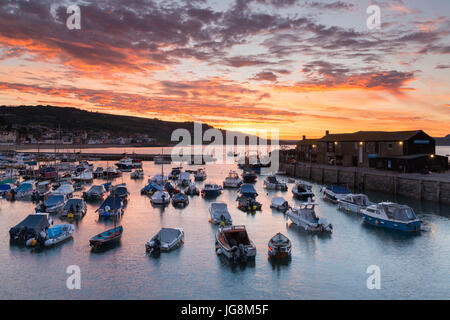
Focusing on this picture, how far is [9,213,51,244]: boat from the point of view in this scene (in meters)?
28.8

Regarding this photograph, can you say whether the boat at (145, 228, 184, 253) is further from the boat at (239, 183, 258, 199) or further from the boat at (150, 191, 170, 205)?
the boat at (239, 183, 258, 199)

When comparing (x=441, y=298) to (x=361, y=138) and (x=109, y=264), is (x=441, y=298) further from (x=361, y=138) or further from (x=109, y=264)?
(x=361, y=138)

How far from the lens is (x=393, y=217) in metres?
33.7

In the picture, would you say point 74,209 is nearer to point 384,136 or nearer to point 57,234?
point 57,234

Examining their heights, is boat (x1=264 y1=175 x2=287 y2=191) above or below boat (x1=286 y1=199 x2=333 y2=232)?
above

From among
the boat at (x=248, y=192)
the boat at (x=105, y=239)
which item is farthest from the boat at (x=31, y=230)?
the boat at (x=248, y=192)

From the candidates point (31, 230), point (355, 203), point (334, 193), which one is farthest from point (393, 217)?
point (31, 230)

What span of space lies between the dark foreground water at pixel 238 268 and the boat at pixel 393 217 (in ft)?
3.86

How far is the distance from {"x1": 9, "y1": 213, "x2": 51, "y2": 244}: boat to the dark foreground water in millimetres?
1047

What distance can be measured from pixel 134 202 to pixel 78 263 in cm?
2587

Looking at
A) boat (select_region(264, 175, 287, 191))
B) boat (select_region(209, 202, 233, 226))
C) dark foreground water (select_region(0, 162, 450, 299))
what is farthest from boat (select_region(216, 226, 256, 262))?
boat (select_region(264, 175, 287, 191))

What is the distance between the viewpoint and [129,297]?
19.5m

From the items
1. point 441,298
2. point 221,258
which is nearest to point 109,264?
point 221,258

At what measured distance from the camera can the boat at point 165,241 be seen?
26859 millimetres
